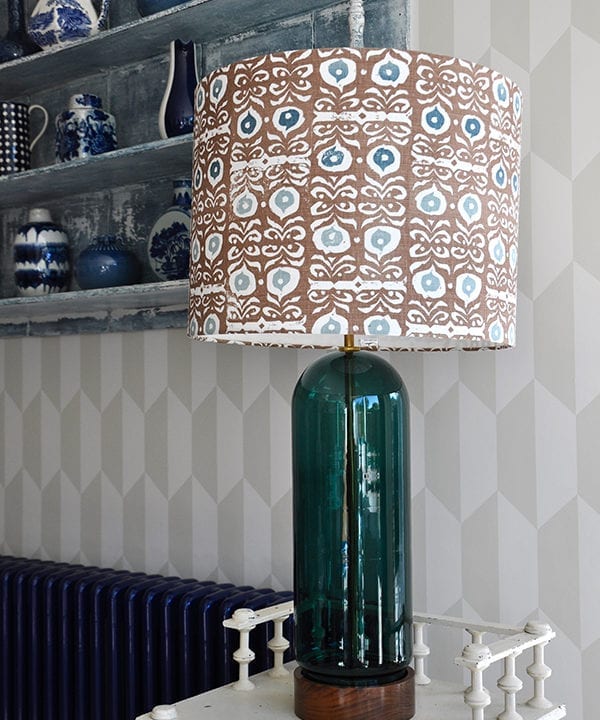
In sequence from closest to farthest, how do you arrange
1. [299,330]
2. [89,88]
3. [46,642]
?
[299,330], [46,642], [89,88]

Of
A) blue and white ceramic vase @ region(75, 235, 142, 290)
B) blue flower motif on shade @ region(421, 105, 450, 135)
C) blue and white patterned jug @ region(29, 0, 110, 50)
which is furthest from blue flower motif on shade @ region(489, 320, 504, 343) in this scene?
blue and white patterned jug @ region(29, 0, 110, 50)

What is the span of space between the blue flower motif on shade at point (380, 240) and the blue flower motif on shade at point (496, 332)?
0.16 m

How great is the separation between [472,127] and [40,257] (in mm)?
1231

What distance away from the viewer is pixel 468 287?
1097 mm

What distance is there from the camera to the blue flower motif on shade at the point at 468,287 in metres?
1.09

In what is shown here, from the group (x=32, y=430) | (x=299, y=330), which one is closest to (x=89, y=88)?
(x=32, y=430)

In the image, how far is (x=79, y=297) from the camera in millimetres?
1872

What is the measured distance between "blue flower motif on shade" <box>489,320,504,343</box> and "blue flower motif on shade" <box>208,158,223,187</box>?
0.36 m

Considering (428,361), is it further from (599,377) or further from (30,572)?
(30,572)

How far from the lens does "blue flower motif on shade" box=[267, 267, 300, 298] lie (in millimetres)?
1073

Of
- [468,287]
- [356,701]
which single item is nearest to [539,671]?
[356,701]

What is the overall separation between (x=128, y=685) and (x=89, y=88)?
4.20 ft

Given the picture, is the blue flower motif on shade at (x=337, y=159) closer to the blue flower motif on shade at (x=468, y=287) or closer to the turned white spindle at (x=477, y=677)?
the blue flower motif on shade at (x=468, y=287)

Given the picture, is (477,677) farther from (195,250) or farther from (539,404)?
(195,250)
